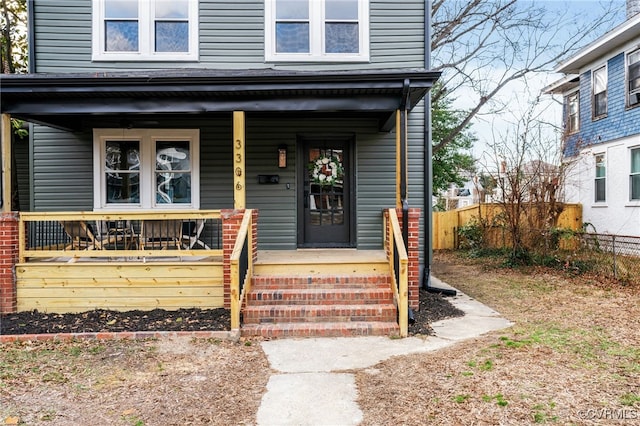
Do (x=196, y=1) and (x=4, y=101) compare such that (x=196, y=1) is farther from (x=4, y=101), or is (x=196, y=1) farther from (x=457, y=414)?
(x=457, y=414)

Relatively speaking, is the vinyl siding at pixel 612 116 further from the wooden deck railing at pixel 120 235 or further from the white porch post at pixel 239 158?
the wooden deck railing at pixel 120 235

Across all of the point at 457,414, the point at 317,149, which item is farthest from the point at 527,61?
the point at 457,414

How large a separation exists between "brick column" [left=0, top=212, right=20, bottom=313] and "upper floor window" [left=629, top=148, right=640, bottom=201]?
569 inches

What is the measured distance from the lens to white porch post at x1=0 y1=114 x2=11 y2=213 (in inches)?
239

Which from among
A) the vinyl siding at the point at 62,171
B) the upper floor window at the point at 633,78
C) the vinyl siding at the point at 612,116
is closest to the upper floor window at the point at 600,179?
the vinyl siding at the point at 612,116

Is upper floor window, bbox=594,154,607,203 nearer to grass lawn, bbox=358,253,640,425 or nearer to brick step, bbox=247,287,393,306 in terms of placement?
grass lawn, bbox=358,253,640,425

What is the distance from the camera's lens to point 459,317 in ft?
19.9

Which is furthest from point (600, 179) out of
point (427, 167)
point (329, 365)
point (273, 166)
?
point (329, 365)

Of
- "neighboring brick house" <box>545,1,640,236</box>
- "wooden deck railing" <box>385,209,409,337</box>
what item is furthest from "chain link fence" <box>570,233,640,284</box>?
"wooden deck railing" <box>385,209,409,337</box>

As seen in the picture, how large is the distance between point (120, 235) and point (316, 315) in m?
3.75

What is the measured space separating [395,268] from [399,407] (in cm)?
252

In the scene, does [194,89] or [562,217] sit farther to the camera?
[562,217]

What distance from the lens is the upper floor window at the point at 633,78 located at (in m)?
12.2

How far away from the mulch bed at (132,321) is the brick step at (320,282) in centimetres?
60
